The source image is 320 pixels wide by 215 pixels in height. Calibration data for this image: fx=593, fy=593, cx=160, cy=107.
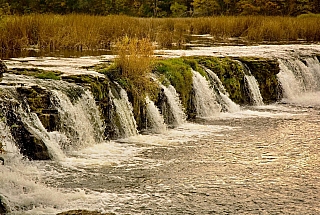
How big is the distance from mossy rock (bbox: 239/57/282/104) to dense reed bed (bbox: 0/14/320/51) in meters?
3.26

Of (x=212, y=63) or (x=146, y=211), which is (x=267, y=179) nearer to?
(x=146, y=211)

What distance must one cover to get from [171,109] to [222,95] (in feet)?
8.77

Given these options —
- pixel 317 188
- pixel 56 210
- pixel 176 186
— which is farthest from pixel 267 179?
pixel 56 210

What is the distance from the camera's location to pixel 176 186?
8.15 meters

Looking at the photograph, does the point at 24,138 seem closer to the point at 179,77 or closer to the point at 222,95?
the point at 179,77

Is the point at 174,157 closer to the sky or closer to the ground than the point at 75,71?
closer to the ground

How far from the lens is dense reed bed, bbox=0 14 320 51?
59.7 feet

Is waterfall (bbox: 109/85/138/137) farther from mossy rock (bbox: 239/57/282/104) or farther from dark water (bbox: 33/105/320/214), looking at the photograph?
mossy rock (bbox: 239/57/282/104)

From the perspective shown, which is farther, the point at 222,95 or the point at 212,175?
the point at 222,95

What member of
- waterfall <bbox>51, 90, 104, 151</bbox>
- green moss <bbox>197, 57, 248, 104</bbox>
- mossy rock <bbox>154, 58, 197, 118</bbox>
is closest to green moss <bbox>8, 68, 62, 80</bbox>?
waterfall <bbox>51, 90, 104, 151</bbox>

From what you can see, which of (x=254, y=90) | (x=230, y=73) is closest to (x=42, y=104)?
(x=230, y=73)

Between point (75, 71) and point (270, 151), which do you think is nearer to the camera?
point (270, 151)

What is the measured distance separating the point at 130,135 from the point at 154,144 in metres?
0.88

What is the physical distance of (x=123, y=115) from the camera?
38.4 ft
